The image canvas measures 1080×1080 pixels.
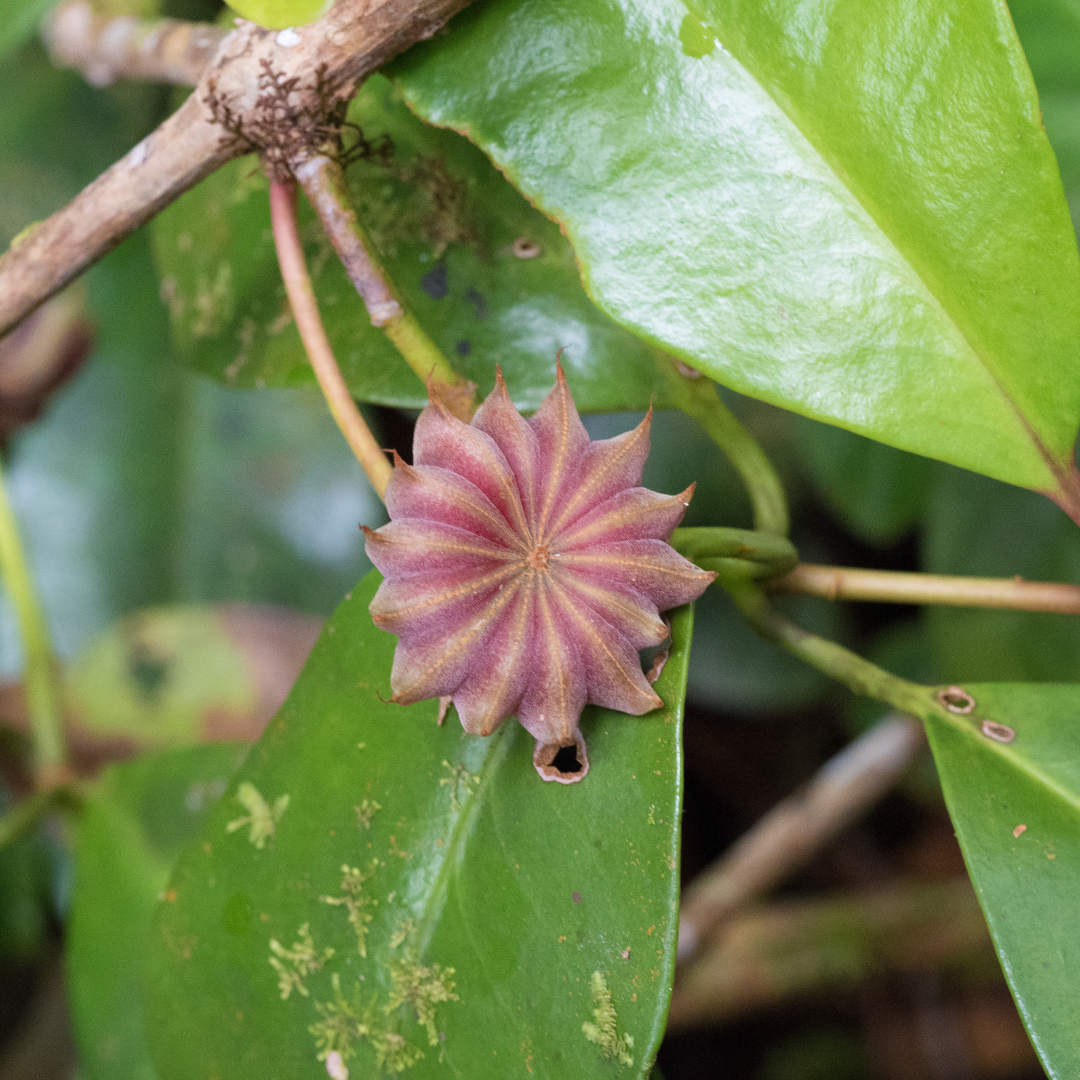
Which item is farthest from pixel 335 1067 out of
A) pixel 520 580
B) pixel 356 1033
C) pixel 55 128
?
pixel 55 128

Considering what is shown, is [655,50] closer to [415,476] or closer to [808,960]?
[415,476]

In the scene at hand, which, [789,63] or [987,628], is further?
[987,628]

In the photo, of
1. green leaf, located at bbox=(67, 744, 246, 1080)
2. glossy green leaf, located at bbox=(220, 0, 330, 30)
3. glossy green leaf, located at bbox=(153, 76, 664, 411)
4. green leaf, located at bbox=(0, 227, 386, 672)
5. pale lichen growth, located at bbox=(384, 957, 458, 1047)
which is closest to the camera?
glossy green leaf, located at bbox=(220, 0, 330, 30)

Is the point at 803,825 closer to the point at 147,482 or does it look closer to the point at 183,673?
the point at 183,673

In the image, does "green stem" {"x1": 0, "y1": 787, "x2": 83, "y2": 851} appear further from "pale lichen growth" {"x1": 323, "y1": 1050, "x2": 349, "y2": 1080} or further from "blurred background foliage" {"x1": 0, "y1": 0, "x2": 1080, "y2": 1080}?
"pale lichen growth" {"x1": 323, "y1": 1050, "x2": 349, "y2": 1080}

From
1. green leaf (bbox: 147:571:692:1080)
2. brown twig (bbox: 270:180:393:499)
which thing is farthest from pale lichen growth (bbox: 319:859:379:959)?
brown twig (bbox: 270:180:393:499)

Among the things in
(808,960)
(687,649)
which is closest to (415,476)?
(687,649)

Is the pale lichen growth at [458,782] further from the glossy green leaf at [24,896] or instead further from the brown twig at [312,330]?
the glossy green leaf at [24,896]
